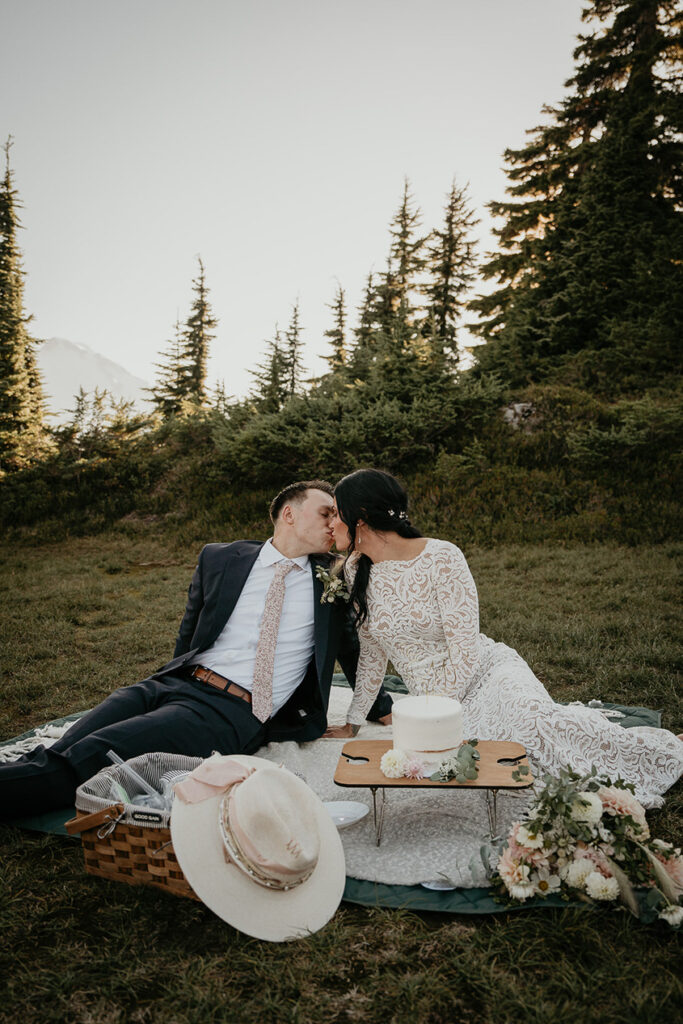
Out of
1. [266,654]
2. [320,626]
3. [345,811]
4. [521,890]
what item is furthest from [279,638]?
[521,890]

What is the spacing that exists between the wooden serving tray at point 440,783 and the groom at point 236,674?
0.88 m

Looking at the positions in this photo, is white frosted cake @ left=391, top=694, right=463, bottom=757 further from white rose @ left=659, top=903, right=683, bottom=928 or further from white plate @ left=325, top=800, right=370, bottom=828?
white rose @ left=659, top=903, right=683, bottom=928

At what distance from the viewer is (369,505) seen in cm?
354

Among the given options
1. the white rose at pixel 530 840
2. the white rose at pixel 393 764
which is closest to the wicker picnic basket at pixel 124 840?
the white rose at pixel 393 764

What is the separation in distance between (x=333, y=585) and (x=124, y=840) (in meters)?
1.68

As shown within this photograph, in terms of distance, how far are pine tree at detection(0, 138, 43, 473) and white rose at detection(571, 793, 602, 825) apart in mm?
15384

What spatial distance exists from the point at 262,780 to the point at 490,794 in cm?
128

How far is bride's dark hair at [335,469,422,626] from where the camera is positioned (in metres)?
3.54

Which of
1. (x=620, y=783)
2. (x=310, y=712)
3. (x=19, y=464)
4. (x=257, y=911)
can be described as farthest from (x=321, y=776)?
(x=19, y=464)

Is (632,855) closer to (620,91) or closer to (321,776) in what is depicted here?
(321,776)

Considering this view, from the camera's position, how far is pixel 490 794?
2902 millimetres

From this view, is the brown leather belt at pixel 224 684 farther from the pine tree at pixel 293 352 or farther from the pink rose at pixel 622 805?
the pine tree at pixel 293 352

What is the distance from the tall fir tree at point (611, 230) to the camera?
1447 centimetres

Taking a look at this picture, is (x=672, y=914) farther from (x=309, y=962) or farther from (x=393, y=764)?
(x=309, y=962)
